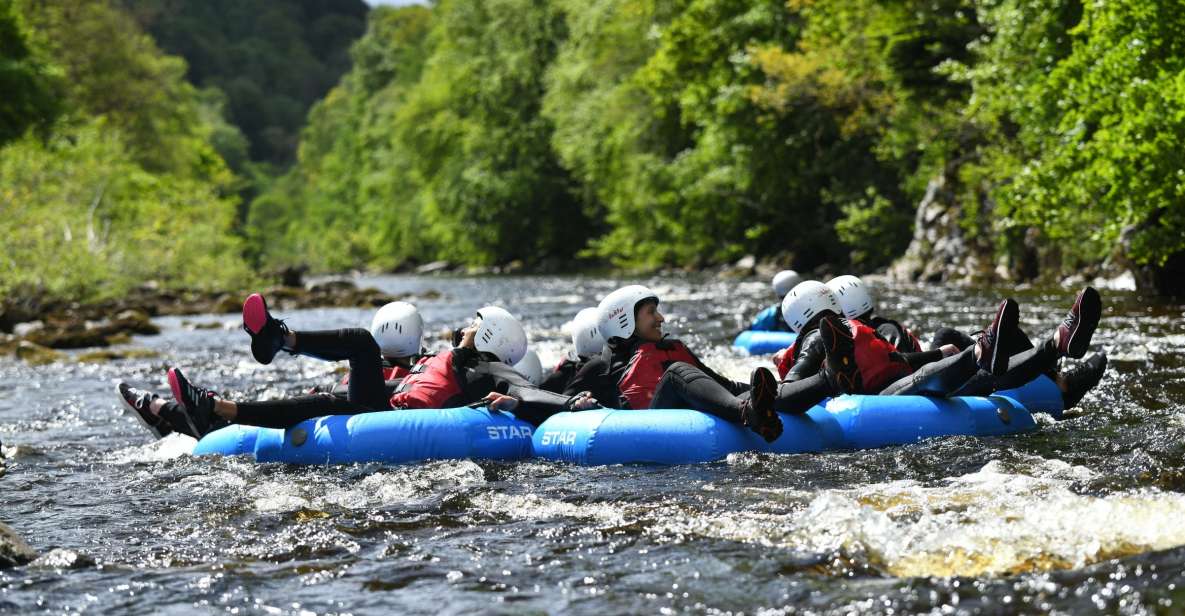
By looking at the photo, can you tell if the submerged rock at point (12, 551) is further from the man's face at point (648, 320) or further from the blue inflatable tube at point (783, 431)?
the man's face at point (648, 320)

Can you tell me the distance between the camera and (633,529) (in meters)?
5.71

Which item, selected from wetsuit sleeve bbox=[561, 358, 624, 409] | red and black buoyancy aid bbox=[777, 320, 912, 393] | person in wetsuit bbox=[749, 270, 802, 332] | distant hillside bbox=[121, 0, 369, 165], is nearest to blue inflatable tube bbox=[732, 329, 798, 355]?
person in wetsuit bbox=[749, 270, 802, 332]

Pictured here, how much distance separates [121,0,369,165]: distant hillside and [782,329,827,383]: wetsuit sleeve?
123148 millimetres

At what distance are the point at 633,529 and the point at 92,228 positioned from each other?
2682cm

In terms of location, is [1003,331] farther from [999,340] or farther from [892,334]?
[892,334]

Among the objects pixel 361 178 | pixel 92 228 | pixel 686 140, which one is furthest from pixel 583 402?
pixel 361 178

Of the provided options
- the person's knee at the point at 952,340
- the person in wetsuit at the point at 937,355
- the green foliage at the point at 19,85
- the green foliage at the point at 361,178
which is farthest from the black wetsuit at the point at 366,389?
the green foliage at the point at 361,178

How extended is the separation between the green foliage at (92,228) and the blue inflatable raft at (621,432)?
1680 cm

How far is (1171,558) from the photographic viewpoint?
461cm

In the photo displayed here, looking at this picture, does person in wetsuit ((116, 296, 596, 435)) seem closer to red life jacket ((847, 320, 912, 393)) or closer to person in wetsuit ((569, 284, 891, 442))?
person in wetsuit ((569, 284, 891, 442))

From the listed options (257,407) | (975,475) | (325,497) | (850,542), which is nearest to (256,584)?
(325,497)

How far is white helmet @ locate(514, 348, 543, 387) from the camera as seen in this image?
8766 millimetres

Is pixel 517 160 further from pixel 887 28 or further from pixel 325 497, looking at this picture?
pixel 325 497

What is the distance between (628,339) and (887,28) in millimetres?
19247
